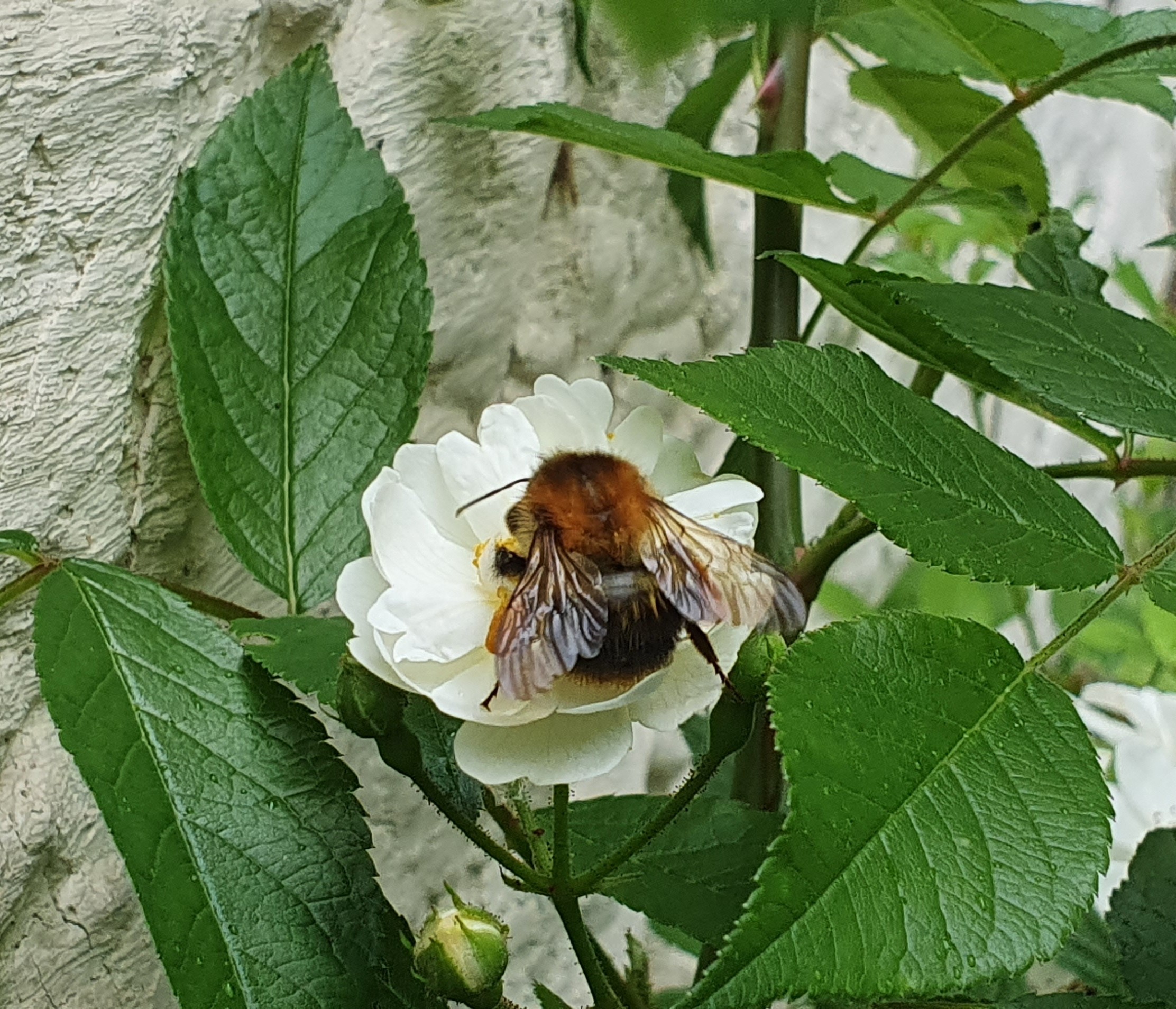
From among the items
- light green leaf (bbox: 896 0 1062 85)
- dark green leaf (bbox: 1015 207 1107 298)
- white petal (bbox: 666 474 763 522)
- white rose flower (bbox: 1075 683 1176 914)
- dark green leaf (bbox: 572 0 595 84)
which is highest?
dark green leaf (bbox: 572 0 595 84)

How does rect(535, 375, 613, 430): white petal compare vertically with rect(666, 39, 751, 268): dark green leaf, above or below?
below

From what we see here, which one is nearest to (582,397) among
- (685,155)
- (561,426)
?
(561,426)

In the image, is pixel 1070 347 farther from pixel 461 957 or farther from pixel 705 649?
pixel 461 957

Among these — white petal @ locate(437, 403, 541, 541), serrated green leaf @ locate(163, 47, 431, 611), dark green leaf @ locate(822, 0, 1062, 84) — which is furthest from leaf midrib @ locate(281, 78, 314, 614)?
dark green leaf @ locate(822, 0, 1062, 84)

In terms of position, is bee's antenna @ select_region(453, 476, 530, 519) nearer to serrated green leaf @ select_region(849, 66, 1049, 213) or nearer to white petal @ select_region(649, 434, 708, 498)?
white petal @ select_region(649, 434, 708, 498)

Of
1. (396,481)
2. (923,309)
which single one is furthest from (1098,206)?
(396,481)

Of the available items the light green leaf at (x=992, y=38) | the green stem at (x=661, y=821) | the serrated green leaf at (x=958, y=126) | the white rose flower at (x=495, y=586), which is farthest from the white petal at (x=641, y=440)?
the serrated green leaf at (x=958, y=126)

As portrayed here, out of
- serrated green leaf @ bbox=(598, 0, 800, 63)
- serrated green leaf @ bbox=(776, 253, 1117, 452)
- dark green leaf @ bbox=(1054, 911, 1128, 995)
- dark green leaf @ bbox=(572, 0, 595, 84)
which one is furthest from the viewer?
dark green leaf @ bbox=(572, 0, 595, 84)

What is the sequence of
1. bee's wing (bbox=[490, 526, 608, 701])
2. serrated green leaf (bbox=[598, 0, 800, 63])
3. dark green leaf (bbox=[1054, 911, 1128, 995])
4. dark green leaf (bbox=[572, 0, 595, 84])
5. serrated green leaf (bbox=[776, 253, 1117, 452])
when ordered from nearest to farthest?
serrated green leaf (bbox=[598, 0, 800, 63]) < bee's wing (bbox=[490, 526, 608, 701]) < serrated green leaf (bbox=[776, 253, 1117, 452]) < dark green leaf (bbox=[1054, 911, 1128, 995]) < dark green leaf (bbox=[572, 0, 595, 84])
